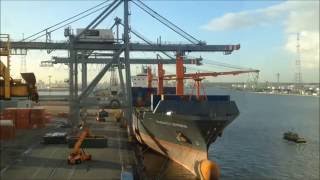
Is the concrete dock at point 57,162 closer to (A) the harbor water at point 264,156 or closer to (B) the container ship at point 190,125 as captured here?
(B) the container ship at point 190,125

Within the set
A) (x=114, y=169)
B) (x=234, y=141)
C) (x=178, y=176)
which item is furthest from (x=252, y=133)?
(x=114, y=169)

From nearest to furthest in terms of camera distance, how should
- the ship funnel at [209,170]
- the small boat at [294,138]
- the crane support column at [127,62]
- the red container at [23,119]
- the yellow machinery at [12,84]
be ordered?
the yellow machinery at [12,84] < the ship funnel at [209,170] < the crane support column at [127,62] < the red container at [23,119] < the small boat at [294,138]

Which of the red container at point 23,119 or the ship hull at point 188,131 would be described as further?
the red container at point 23,119

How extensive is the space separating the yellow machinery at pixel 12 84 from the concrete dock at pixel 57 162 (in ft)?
21.0

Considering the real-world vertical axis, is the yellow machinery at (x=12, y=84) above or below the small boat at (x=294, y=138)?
above

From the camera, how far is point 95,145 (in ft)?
110

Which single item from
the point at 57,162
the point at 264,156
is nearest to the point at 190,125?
the point at 57,162

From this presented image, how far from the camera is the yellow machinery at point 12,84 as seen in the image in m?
18.8

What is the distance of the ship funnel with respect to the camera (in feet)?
88.5

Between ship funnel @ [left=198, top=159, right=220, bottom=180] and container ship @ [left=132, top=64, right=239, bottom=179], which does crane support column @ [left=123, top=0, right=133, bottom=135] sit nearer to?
container ship @ [left=132, top=64, right=239, bottom=179]

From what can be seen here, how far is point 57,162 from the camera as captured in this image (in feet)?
91.4

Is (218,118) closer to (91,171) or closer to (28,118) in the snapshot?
(91,171)

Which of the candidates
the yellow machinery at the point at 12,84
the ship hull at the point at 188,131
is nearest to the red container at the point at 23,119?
the ship hull at the point at 188,131

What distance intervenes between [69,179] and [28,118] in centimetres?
2866
